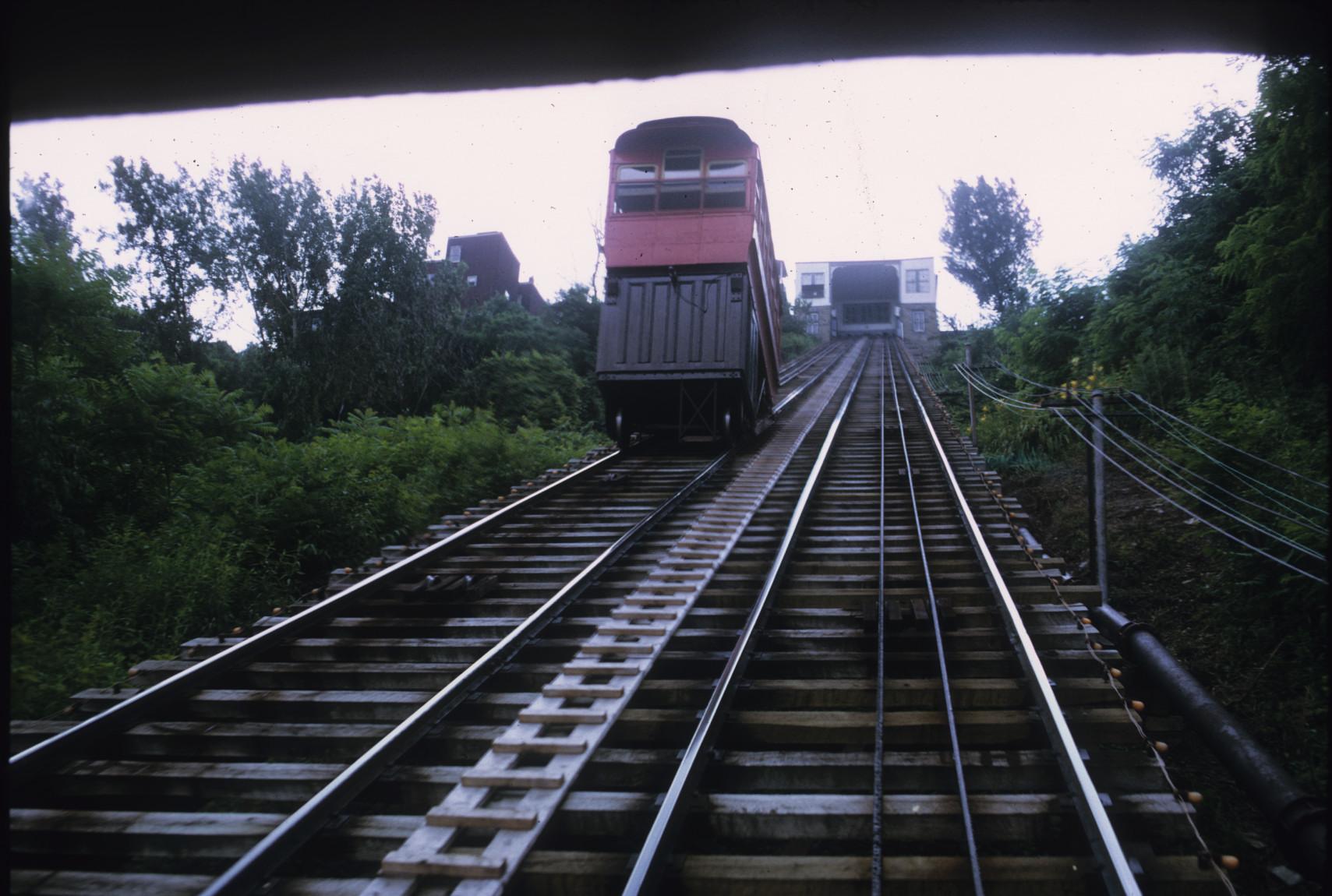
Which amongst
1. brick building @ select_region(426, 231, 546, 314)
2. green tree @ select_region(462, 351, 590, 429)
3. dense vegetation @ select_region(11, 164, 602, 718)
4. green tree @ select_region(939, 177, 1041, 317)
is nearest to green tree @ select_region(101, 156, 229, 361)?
dense vegetation @ select_region(11, 164, 602, 718)

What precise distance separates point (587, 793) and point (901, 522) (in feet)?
16.9

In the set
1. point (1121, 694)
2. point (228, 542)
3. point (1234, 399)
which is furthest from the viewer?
point (1234, 399)

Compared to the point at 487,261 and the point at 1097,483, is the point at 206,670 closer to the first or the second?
the point at 1097,483

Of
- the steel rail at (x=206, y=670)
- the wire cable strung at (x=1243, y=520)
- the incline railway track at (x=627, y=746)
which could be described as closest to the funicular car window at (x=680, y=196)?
the steel rail at (x=206, y=670)

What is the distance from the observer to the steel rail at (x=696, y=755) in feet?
8.35

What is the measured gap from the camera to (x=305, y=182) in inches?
859

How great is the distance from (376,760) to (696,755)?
4.45ft

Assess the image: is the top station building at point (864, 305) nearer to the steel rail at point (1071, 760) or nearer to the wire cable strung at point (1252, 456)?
the wire cable strung at point (1252, 456)

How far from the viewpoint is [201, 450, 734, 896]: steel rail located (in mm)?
2480

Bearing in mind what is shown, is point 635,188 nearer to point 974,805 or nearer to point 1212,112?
point 1212,112

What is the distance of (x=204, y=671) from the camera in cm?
420

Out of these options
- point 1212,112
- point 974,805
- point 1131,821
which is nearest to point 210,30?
point 974,805

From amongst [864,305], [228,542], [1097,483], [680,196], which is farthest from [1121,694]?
[864,305]

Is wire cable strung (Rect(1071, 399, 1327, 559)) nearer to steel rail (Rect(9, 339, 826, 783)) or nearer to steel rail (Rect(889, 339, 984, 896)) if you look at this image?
steel rail (Rect(889, 339, 984, 896))
